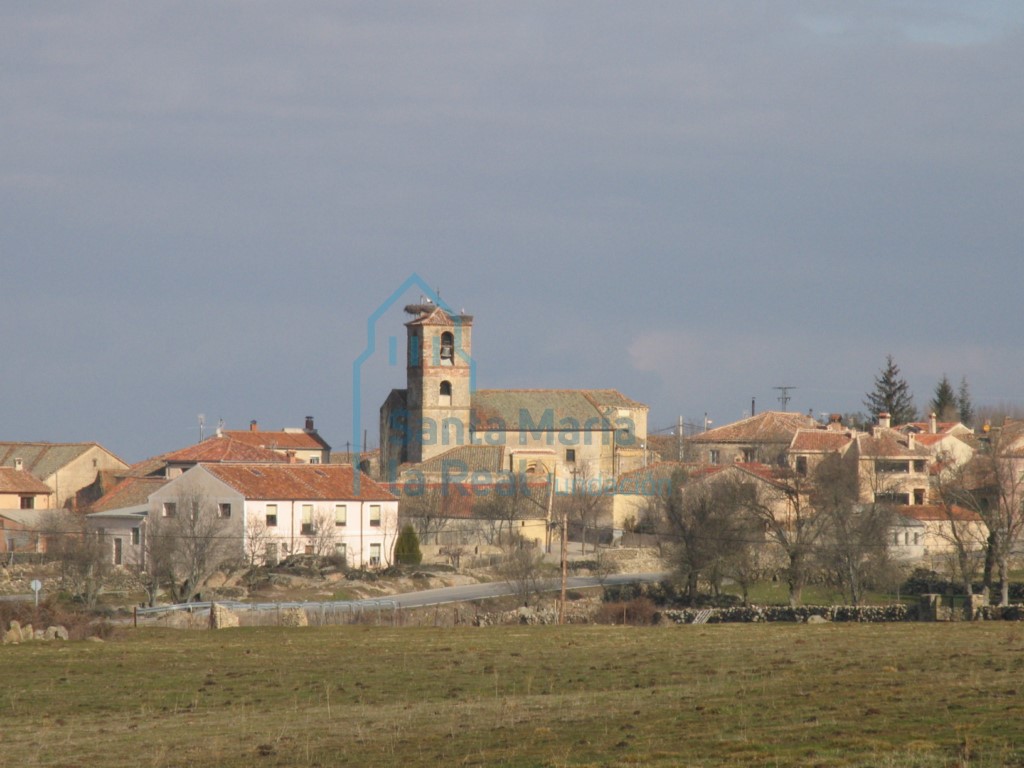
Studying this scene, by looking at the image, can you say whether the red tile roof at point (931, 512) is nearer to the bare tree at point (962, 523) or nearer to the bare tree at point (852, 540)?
the bare tree at point (962, 523)

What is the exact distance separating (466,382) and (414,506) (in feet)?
65.8

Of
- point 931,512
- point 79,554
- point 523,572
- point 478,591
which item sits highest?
point 931,512

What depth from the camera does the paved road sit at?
48.7m

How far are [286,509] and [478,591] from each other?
34.1ft

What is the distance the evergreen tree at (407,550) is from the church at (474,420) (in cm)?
2633

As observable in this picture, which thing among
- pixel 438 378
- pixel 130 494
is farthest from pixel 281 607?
pixel 438 378

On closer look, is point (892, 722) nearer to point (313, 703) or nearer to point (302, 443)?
point (313, 703)

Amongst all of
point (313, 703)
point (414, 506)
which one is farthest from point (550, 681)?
point (414, 506)

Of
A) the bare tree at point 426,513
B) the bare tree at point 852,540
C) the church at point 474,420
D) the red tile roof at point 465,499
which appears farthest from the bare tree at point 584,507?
the bare tree at point 852,540

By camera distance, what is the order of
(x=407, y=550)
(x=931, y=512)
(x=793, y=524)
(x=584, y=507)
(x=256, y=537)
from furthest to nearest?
(x=584, y=507) < (x=931, y=512) < (x=407, y=550) < (x=793, y=524) < (x=256, y=537)

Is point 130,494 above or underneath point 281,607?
above

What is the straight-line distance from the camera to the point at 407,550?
200 feet

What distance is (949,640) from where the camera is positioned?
92.3 feet

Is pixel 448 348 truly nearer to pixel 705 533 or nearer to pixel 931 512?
pixel 931 512
